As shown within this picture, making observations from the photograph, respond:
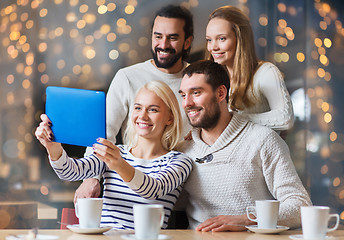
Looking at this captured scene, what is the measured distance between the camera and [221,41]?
76.4 inches

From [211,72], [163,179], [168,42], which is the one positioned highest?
[168,42]

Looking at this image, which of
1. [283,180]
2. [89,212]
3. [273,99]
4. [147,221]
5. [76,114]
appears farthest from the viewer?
[273,99]

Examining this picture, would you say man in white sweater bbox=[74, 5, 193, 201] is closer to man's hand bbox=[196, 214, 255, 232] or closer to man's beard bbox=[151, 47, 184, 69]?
man's beard bbox=[151, 47, 184, 69]

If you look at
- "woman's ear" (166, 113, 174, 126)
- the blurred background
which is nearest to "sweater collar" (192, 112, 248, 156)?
"woman's ear" (166, 113, 174, 126)

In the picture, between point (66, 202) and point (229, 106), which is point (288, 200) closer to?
point (229, 106)

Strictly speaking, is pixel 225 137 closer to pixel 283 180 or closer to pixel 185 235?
pixel 283 180

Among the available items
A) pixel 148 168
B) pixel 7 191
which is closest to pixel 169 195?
pixel 148 168

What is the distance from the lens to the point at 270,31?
6.93 feet

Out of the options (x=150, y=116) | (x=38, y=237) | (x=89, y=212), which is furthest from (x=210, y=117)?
(x=38, y=237)

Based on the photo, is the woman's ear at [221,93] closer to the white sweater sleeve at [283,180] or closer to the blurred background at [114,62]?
the white sweater sleeve at [283,180]

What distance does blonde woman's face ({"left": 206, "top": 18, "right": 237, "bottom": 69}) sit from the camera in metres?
1.92

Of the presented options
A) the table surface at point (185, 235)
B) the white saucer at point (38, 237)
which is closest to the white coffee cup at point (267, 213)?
the table surface at point (185, 235)

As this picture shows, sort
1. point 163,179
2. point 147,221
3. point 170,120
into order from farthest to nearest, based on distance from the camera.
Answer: point 170,120 < point 163,179 < point 147,221

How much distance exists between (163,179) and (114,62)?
731 millimetres
